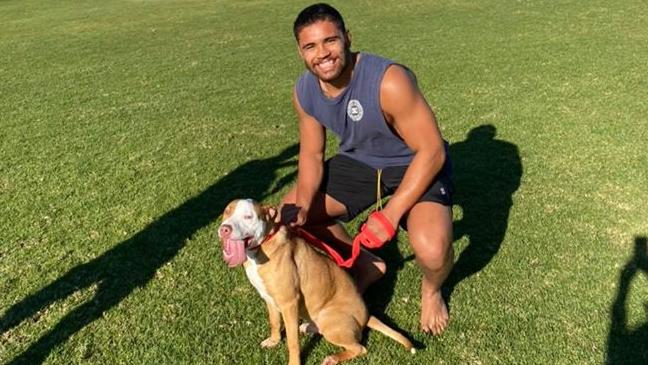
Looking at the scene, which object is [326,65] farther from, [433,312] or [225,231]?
[433,312]

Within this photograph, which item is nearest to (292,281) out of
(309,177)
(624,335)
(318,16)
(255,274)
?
(255,274)

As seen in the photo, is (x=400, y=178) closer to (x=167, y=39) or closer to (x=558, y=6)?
(x=167, y=39)

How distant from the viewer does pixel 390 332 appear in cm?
400

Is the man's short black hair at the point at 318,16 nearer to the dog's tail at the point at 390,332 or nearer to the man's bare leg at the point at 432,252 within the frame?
the man's bare leg at the point at 432,252

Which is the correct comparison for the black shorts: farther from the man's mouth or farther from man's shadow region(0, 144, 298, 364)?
man's shadow region(0, 144, 298, 364)

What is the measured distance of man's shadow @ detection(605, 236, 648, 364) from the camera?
3941 millimetres

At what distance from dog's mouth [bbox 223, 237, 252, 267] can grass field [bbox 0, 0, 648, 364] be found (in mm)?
1134

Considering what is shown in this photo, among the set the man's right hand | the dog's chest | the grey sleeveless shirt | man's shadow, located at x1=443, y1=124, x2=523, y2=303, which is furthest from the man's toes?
the grey sleeveless shirt

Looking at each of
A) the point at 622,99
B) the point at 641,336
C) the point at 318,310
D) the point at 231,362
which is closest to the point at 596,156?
the point at 622,99

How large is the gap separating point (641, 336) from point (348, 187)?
7.85 ft

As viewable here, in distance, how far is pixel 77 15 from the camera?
23359 mm

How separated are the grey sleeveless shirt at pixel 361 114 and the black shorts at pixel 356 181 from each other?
0.06 meters

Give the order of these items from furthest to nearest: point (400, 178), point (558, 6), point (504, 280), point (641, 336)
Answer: point (558, 6)
point (504, 280)
point (400, 178)
point (641, 336)

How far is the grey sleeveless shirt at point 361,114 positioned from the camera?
13.3 ft
